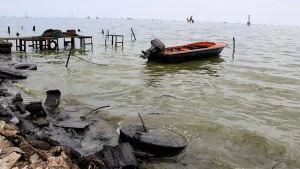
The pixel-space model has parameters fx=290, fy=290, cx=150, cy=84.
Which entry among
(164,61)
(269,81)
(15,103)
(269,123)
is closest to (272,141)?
(269,123)

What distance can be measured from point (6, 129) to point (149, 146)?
3.28 m

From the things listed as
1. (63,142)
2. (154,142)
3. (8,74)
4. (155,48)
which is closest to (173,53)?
(155,48)

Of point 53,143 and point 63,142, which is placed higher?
point 53,143

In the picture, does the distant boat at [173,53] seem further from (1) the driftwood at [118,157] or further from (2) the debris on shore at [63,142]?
(1) the driftwood at [118,157]

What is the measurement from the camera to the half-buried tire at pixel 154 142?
7250mm

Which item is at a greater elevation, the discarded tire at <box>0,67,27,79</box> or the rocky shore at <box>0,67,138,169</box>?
the discarded tire at <box>0,67,27,79</box>

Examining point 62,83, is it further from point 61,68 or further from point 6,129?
point 6,129

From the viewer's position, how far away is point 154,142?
7305mm

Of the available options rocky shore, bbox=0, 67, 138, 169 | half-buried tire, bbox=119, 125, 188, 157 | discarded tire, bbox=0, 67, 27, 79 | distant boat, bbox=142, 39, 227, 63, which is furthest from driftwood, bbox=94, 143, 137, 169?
distant boat, bbox=142, 39, 227, 63

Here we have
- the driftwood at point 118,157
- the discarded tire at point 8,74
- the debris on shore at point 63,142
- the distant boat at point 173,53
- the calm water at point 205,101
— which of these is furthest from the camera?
the distant boat at point 173,53

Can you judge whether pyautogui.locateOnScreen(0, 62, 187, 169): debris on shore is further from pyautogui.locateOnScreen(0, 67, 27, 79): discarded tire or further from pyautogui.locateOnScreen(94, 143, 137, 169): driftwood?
pyautogui.locateOnScreen(0, 67, 27, 79): discarded tire

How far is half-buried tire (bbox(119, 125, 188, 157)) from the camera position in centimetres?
725

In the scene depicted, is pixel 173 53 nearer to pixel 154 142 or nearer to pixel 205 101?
pixel 205 101

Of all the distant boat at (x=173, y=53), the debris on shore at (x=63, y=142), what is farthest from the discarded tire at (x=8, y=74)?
the distant boat at (x=173, y=53)
